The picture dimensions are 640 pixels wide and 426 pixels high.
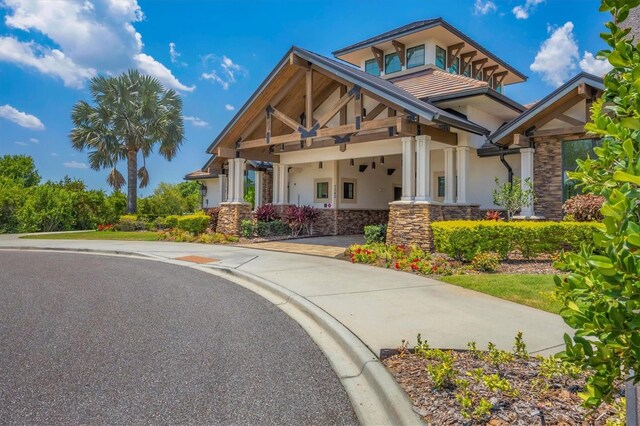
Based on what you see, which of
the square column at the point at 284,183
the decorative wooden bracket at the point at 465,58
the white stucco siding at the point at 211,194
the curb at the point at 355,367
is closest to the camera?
the curb at the point at 355,367

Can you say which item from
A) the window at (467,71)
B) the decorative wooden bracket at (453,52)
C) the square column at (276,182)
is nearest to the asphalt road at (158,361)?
the square column at (276,182)

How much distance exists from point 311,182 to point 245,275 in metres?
12.2

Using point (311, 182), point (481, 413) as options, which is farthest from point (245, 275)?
point (311, 182)

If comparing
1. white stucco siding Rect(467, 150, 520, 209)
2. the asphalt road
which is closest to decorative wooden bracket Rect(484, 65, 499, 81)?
white stucco siding Rect(467, 150, 520, 209)

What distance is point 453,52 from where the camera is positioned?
20.6m

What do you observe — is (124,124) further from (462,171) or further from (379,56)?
(462,171)

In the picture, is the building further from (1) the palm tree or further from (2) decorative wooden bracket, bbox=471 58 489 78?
(1) the palm tree

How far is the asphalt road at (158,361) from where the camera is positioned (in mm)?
3267

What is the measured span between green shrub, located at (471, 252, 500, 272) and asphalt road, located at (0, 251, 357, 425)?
531 cm

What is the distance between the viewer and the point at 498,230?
33.5 feet

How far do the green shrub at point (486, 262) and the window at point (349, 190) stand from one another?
11052mm

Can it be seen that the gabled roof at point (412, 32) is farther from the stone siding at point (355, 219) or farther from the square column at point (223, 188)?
the square column at point (223, 188)

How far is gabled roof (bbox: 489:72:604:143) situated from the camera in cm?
1163

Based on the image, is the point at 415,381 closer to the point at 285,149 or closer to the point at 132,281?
the point at 132,281
